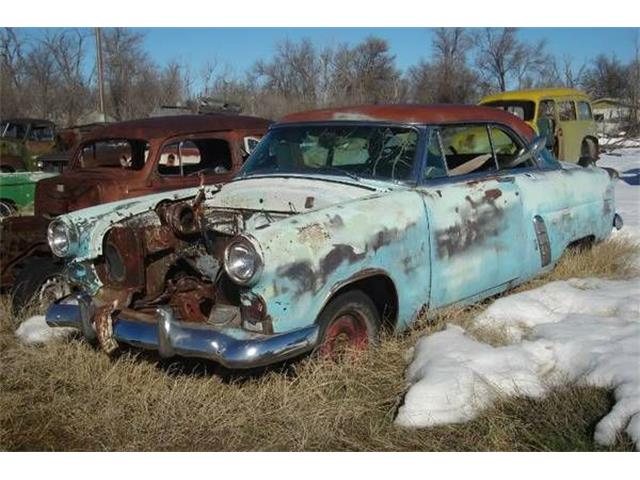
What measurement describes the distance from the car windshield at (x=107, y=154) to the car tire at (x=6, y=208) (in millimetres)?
2168

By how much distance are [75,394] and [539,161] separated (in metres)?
3.67

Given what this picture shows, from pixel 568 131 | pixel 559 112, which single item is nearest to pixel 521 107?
pixel 559 112

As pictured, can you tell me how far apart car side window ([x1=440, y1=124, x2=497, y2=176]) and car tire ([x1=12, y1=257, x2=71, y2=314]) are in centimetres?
299

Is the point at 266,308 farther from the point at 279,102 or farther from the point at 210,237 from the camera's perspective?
the point at 279,102

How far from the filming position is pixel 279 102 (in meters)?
26.4

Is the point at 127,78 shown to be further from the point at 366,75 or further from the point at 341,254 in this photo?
the point at 341,254

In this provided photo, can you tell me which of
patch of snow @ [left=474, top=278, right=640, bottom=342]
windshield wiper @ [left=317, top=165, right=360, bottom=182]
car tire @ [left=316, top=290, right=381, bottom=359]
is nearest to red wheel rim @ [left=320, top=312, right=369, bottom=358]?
car tire @ [left=316, top=290, right=381, bottom=359]

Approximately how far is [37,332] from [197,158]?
8.55ft

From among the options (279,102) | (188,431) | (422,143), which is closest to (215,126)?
(422,143)

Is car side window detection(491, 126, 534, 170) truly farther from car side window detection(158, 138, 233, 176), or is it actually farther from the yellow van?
the yellow van

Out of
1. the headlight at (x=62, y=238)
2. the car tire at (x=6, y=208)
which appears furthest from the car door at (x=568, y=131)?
the headlight at (x=62, y=238)

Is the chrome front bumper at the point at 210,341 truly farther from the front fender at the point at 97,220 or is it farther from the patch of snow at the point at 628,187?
the patch of snow at the point at 628,187

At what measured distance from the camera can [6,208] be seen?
8438mm

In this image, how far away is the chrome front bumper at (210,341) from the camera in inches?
120
